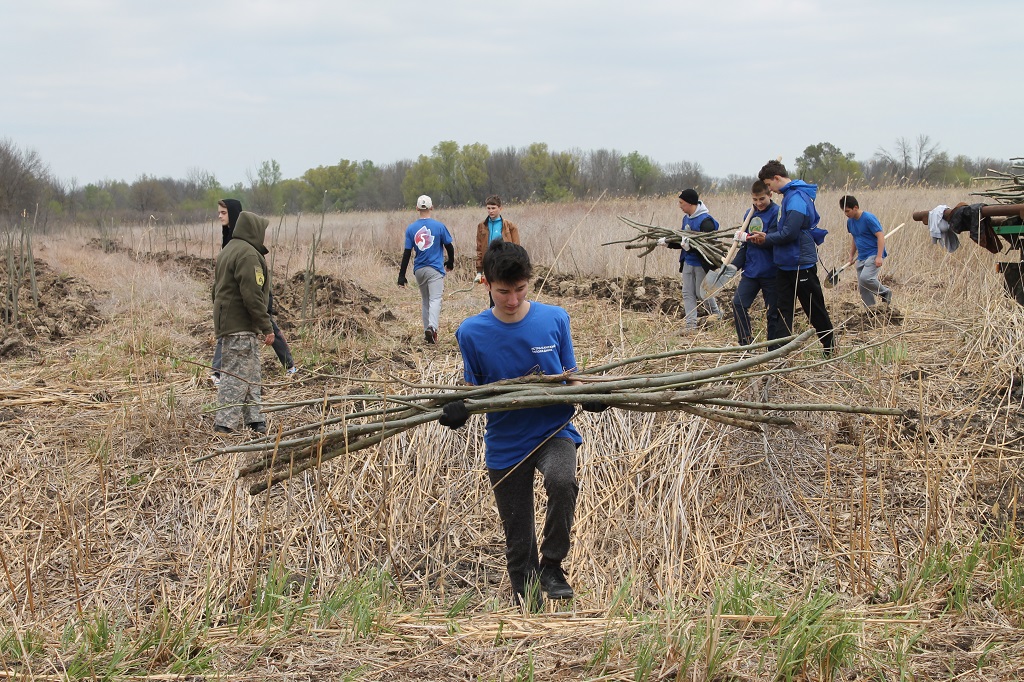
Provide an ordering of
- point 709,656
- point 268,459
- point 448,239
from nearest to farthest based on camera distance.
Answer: point 709,656 → point 268,459 → point 448,239

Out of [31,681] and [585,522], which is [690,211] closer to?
[585,522]

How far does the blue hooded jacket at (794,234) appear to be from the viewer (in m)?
6.48

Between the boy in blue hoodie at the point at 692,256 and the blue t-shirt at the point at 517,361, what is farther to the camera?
the boy in blue hoodie at the point at 692,256

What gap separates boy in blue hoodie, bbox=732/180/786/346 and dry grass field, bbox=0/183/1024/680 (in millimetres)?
218

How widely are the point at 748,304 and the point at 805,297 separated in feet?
1.67

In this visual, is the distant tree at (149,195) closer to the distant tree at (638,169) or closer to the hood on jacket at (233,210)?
the distant tree at (638,169)

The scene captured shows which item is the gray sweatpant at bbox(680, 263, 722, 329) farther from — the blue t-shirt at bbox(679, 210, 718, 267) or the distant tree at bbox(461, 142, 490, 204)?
the distant tree at bbox(461, 142, 490, 204)

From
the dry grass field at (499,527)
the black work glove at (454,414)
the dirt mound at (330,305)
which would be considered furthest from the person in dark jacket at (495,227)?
the black work glove at (454,414)

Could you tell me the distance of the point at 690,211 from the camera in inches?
338

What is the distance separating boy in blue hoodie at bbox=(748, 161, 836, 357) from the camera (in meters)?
6.50

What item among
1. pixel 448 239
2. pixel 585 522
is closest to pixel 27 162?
pixel 448 239

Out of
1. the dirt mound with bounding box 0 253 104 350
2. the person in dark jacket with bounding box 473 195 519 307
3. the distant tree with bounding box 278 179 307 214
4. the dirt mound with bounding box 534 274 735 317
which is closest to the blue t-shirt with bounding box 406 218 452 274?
the person in dark jacket with bounding box 473 195 519 307

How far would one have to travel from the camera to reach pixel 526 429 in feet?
12.1

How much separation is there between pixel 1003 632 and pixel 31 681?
3360 mm
